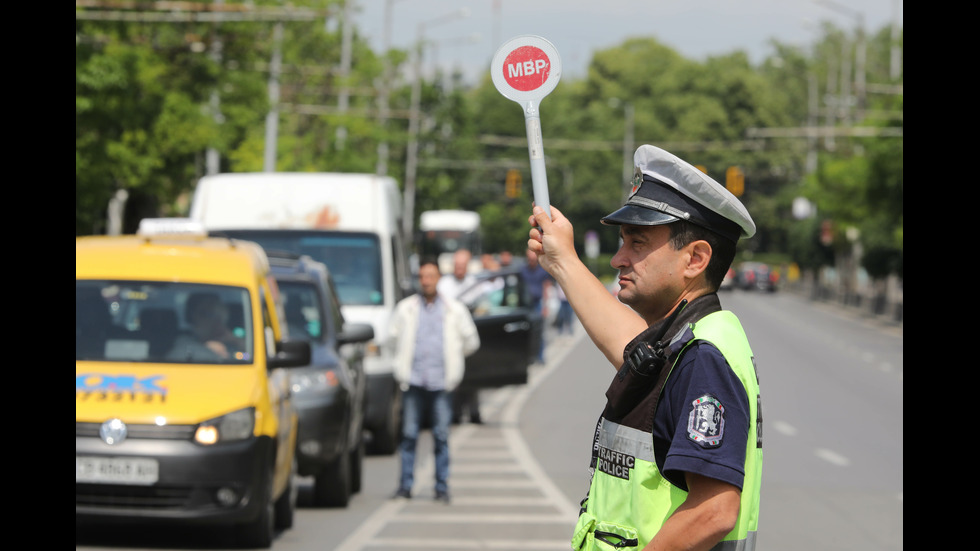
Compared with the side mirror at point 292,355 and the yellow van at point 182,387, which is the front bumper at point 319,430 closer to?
the yellow van at point 182,387

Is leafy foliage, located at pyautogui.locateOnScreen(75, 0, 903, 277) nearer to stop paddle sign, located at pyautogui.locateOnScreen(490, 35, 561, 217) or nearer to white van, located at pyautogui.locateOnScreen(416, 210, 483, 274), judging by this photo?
white van, located at pyautogui.locateOnScreen(416, 210, 483, 274)

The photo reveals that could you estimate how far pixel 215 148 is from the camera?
78.9 feet

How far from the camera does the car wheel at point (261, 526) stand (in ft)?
30.7

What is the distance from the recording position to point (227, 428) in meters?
9.16

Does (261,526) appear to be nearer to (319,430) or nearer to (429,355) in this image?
(319,430)

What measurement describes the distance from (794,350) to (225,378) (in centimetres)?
2747

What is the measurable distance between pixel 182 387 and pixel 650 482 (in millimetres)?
6279

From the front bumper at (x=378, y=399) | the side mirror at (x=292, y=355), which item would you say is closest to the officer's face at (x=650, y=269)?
the side mirror at (x=292, y=355)

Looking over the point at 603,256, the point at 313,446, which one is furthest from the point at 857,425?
the point at 603,256

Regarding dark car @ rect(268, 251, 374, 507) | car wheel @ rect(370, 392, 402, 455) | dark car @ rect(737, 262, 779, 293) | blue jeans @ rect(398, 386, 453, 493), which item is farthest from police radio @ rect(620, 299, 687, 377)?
dark car @ rect(737, 262, 779, 293)

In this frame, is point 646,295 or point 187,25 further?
point 187,25

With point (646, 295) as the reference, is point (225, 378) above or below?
below

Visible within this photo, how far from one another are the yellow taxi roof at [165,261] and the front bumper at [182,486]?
1.43 m
